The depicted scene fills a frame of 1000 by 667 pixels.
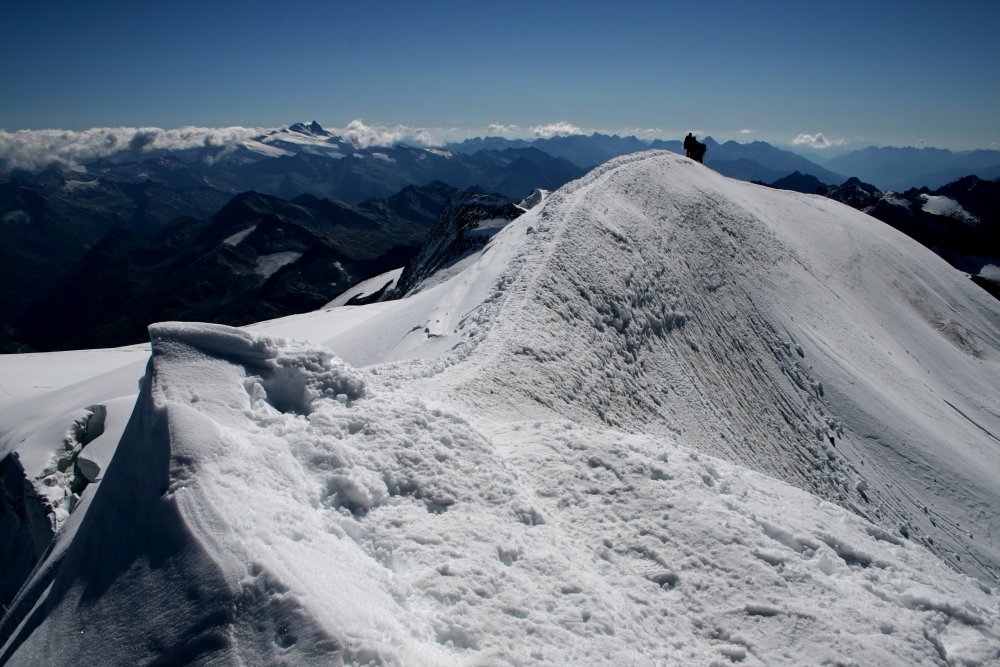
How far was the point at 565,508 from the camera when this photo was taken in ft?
30.0

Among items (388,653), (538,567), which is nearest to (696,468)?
(538,567)

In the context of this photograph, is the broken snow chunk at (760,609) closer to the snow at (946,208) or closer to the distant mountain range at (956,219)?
the distant mountain range at (956,219)

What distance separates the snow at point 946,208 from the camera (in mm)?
135125

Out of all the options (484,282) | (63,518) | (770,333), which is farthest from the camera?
(770,333)

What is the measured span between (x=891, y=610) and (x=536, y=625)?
5.55 m

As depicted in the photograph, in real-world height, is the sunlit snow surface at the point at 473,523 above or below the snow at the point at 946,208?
below

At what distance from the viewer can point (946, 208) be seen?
141 metres

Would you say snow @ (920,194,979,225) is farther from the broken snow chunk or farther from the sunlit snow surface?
the broken snow chunk

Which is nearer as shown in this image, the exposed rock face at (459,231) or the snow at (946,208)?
the exposed rock face at (459,231)

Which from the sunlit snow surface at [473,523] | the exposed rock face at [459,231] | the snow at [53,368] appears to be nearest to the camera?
the sunlit snow surface at [473,523]

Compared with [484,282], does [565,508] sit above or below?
below

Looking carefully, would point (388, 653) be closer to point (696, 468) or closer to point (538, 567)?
point (538, 567)

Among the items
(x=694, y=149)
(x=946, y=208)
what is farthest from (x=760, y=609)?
(x=946, y=208)

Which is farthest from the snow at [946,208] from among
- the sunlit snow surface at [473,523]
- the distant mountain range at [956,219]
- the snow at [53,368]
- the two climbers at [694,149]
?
the snow at [53,368]
